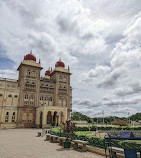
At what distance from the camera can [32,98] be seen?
135 ft

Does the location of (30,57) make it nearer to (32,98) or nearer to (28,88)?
(28,88)

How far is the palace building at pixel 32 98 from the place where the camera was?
37.3m

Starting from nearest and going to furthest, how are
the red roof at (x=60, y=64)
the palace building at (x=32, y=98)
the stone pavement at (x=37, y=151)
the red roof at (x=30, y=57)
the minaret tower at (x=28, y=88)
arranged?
1. the stone pavement at (x=37, y=151)
2. the palace building at (x=32, y=98)
3. the minaret tower at (x=28, y=88)
4. the red roof at (x=30, y=57)
5. the red roof at (x=60, y=64)

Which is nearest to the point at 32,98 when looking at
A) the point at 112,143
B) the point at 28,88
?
the point at 28,88

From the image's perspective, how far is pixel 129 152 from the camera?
19.5 feet

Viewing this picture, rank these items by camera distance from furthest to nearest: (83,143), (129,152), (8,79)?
1. (8,79)
2. (83,143)
3. (129,152)

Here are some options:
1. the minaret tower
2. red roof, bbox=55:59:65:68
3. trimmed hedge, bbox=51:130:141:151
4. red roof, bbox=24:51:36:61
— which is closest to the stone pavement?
trimmed hedge, bbox=51:130:141:151

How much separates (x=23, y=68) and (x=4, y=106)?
11642mm

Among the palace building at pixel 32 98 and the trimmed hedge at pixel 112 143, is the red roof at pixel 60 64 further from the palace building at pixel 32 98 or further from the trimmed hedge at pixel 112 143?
the trimmed hedge at pixel 112 143

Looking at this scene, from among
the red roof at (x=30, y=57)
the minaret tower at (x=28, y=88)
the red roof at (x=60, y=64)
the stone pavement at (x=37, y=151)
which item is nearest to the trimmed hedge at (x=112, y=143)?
the stone pavement at (x=37, y=151)

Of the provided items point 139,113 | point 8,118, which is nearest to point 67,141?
point 8,118

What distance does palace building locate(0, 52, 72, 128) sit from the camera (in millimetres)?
37344

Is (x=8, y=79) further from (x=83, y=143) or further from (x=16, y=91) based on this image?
(x=83, y=143)

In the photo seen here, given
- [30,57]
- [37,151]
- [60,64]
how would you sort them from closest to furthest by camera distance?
1. [37,151]
2. [30,57]
3. [60,64]
